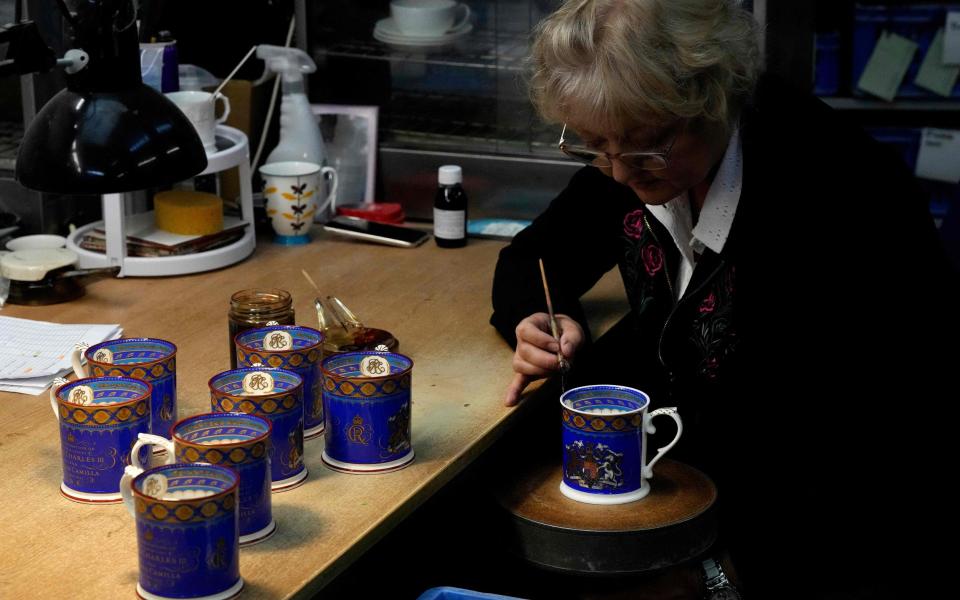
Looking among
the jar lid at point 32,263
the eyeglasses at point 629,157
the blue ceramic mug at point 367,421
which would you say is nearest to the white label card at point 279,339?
the blue ceramic mug at point 367,421

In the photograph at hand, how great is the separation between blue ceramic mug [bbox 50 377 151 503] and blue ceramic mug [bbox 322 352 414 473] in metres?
0.21

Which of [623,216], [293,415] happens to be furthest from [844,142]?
[293,415]

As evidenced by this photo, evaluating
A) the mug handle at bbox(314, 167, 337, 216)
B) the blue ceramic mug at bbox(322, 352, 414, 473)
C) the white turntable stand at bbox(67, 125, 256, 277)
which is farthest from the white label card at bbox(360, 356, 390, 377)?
the mug handle at bbox(314, 167, 337, 216)

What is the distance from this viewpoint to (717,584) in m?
1.63

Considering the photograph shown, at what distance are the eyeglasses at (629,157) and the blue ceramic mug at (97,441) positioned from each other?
66 cm

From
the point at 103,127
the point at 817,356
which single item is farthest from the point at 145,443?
the point at 817,356

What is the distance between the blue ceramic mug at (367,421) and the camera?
4.53ft

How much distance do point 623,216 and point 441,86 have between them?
79 centimetres

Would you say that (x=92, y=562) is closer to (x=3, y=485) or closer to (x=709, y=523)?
(x=3, y=485)

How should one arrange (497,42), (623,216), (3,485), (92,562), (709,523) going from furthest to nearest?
(497,42) < (623,216) < (709,523) < (3,485) < (92,562)

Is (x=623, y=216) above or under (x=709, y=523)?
above

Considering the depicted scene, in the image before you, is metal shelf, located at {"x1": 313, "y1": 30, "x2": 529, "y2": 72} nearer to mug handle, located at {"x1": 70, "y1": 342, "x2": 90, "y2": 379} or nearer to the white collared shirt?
the white collared shirt

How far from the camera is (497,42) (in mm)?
2564

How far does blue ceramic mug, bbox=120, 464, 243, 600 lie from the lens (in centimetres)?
109
